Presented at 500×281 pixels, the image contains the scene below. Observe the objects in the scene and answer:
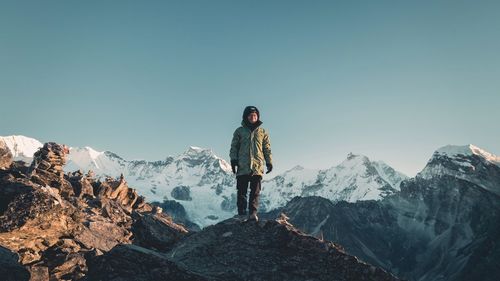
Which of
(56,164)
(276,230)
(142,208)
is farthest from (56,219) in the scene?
(142,208)

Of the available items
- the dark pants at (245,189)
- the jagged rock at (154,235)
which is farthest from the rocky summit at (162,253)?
the dark pants at (245,189)

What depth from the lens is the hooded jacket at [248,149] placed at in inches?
640

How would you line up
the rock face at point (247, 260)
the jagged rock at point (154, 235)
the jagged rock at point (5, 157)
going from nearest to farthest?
the rock face at point (247, 260) < the jagged rock at point (154, 235) < the jagged rock at point (5, 157)

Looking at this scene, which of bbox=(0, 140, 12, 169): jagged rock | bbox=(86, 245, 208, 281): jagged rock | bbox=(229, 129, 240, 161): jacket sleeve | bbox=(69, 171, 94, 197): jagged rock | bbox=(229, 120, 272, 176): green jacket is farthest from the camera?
bbox=(69, 171, 94, 197): jagged rock

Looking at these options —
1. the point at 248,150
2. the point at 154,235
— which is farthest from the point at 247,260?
the point at 154,235

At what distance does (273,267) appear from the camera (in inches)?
512

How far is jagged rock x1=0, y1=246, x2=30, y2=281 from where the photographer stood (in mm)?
12917

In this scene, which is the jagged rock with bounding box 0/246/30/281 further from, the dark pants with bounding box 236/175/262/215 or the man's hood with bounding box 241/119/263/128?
the man's hood with bounding box 241/119/263/128

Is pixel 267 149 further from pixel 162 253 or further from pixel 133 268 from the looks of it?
pixel 133 268

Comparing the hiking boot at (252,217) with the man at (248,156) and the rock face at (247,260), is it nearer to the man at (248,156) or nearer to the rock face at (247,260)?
the rock face at (247,260)

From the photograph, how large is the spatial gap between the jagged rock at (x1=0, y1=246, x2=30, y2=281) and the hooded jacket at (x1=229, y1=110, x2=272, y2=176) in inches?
284

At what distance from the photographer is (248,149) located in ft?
53.7

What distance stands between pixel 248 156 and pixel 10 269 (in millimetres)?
7921

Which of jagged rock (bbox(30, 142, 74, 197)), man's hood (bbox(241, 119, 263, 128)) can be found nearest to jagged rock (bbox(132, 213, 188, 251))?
man's hood (bbox(241, 119, 263, 128))
